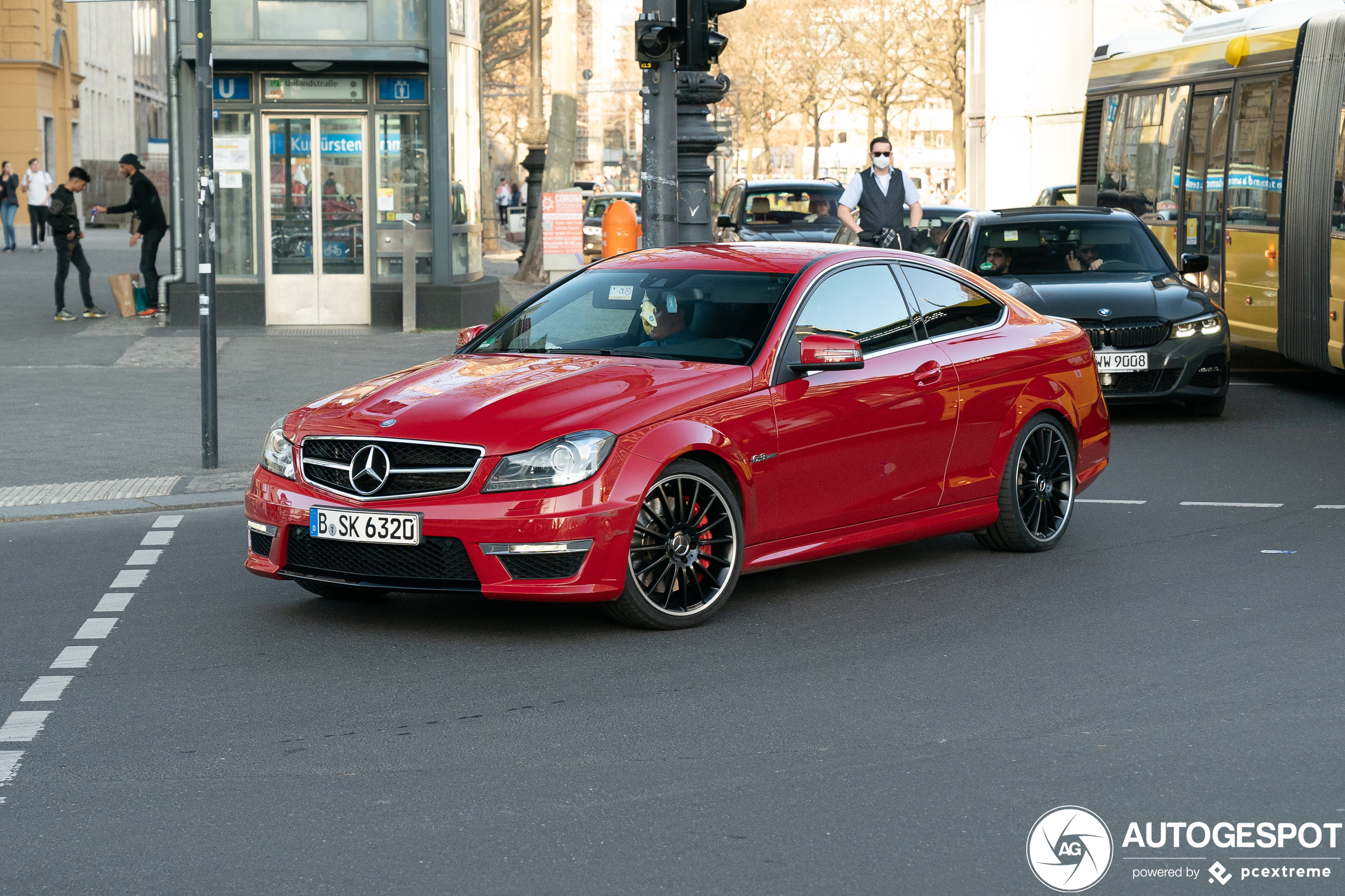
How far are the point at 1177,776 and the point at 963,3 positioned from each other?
58366 millimetres

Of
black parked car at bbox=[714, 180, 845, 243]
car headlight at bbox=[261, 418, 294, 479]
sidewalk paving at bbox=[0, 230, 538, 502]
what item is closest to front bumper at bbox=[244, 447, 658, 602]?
car headlight at bbox=[261, 418, 294, 479]

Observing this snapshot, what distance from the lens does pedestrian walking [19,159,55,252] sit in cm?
4303

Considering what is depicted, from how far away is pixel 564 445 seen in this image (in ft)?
21.9

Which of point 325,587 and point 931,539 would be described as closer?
point 325,587

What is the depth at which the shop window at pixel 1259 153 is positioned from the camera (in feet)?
52.3

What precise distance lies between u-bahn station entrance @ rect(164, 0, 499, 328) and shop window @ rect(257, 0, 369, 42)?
1cm

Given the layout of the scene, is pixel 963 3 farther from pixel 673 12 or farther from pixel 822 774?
pixel 822 774

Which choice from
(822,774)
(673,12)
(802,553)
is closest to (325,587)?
(802,553)

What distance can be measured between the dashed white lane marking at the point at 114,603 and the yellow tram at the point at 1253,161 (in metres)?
9.75

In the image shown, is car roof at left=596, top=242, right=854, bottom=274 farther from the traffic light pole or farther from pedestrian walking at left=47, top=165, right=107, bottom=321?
pedestrian walking at left=47, top=165, right=107, bottom=321

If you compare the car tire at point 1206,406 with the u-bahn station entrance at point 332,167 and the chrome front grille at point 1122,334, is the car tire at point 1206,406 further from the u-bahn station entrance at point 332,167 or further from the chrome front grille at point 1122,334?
the u-bahn station entrance at point 332,167

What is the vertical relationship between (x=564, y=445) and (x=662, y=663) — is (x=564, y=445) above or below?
above

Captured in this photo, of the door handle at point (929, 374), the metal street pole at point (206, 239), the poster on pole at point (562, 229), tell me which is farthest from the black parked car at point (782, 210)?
the door handle at point (929, 374)

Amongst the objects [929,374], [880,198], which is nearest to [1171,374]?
[880,198]
